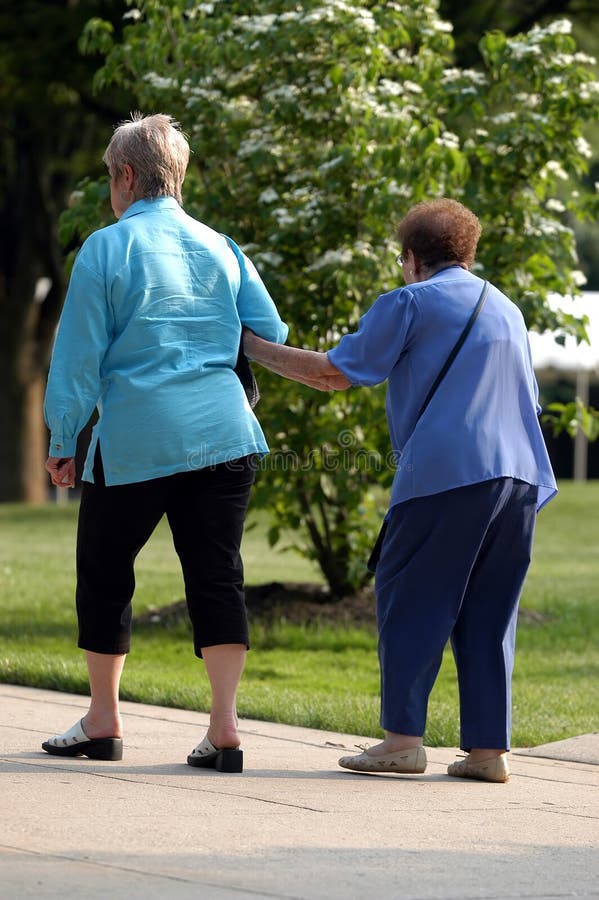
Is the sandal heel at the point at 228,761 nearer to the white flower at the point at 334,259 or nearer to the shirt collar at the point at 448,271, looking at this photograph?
the shirt collar at the point at 448,271

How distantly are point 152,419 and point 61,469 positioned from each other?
1.07 feet

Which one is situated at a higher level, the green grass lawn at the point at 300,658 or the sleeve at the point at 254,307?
the sleeve at the point at 254,307

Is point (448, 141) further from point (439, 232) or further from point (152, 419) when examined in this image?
point (152, 419)

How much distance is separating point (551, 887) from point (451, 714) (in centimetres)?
271

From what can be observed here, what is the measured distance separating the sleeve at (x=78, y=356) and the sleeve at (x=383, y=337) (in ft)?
2.46

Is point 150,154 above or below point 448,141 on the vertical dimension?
below

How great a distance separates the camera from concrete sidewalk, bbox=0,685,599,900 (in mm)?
3350

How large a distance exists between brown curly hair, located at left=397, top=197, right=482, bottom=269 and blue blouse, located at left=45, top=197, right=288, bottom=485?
0.63m

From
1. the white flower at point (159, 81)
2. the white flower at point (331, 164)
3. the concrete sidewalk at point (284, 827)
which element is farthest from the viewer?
the white flower at point (159, 81)

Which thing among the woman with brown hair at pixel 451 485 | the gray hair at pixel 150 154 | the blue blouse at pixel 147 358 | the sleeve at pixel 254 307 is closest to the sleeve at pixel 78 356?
the blue blouse at pixel 147 358

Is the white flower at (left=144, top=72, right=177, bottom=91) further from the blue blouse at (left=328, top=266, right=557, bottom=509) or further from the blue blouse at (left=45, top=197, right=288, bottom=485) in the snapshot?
the blue blouse at (left=328, top=266, right=557, bottom=509)

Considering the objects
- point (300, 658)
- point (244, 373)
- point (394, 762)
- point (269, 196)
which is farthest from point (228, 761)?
point (269, 196)

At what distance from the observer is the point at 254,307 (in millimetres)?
4949

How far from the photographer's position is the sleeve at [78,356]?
15.2 ft
